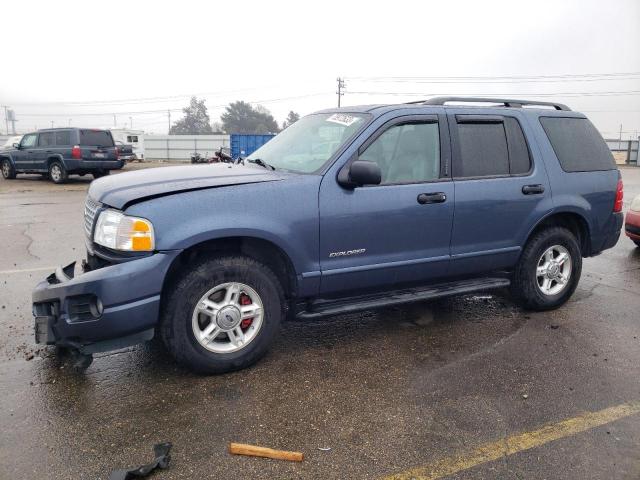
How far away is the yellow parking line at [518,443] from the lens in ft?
8.35

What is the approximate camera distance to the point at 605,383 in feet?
11.5

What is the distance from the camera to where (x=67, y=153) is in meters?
17.6

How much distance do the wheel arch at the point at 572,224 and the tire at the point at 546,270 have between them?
71 mm

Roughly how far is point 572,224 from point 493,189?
1245 millimetres

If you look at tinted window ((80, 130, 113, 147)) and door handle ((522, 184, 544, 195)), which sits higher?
tinted window ((80, 130, 113, 147))

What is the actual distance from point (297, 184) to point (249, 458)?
181 centimetres

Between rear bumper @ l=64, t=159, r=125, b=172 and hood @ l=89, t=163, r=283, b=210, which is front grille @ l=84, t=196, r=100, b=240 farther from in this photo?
rear bumper @ l=64, t=159, r=125, b=172

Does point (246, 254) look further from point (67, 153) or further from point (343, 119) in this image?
point (67, 153)

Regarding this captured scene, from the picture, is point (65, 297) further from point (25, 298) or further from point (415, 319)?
point (415, 319)

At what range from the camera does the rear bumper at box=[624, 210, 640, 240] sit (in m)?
7.48

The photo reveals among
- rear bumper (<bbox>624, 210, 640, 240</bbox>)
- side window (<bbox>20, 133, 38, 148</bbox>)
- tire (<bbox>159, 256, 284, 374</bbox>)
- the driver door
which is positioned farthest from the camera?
side window (<bbox>20, 133, 38, 148</bbox>)

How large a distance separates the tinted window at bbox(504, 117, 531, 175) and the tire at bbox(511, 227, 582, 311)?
2.18ft

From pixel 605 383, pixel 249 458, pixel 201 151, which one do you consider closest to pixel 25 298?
pixel 249 458

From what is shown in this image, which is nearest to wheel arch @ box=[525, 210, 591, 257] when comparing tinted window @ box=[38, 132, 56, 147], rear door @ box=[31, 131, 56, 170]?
rear door @ box=[31, 131, 56, 170]
